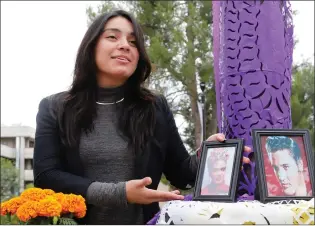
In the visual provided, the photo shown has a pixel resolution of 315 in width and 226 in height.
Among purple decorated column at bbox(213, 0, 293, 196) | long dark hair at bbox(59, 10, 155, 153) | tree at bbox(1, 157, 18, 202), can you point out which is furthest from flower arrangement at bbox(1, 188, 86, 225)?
tree at bbox(1, 157, 18, 202)

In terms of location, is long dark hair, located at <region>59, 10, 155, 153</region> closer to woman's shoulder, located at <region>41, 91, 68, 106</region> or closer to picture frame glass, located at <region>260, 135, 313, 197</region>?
woman's shoulder, located at <region>41, 91, 68, 106</region>

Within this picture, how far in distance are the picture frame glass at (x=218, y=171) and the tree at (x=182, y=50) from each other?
6.16 metres

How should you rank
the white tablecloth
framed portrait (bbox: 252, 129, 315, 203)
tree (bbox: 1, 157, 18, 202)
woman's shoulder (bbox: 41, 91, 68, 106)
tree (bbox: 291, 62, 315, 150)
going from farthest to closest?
tree (bbox: 1, 157, 18, 202) → tree (bbox: 291, 62, 315, 150) → woman's shoulder (bbox: 41, 91, 68, 106) → framed portrait (bbox: 252, 129, 315, 203) → the white tablecloth

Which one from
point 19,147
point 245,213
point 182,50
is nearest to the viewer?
point 245,213

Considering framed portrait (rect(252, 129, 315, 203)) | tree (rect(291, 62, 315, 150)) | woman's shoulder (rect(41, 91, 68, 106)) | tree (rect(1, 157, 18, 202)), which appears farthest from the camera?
tree (rect(1, 157, 18, 202))

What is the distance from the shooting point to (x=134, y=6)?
9266 mm

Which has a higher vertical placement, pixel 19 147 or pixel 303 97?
pixel 303 97

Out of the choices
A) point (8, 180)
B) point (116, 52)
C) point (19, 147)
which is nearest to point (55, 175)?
point (116, 52)

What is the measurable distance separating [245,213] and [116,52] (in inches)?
21.8

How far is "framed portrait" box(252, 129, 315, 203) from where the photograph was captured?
1.10 meters

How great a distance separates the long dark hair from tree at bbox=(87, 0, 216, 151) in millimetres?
5947

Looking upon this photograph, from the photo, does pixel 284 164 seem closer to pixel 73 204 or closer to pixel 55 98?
pixel 73 204

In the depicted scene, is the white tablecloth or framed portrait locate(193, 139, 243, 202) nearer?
the white tablecloth

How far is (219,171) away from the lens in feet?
3.90
